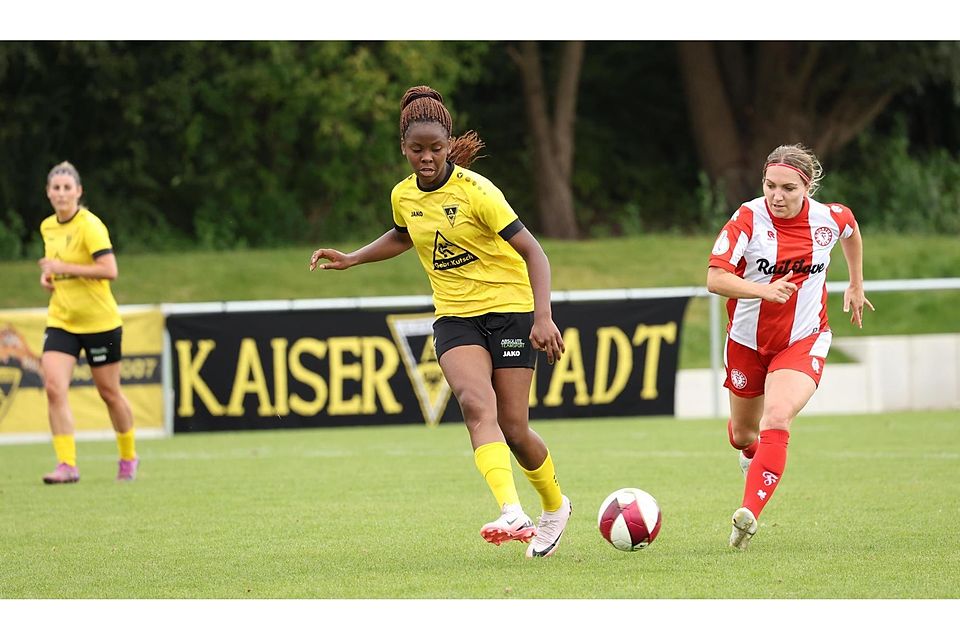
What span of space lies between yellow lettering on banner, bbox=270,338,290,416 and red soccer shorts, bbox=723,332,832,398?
8.75 m

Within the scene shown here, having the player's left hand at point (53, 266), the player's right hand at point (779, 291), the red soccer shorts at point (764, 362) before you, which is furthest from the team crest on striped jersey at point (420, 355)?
the player's right hand at point (779, 291)

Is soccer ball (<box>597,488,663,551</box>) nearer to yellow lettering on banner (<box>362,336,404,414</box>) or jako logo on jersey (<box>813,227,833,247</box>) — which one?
jako logo on jersey (<box>813,227,833,247</box>)

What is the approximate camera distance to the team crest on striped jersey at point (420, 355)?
1619 centimetres

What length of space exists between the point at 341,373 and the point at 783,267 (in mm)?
9149

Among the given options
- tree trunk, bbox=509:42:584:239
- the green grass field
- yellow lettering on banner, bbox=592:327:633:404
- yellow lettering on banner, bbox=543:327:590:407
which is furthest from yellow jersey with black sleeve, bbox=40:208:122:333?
tree trunk, bbox=509:42:584:239

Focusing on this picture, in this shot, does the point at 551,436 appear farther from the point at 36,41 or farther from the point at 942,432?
the point at 36,41

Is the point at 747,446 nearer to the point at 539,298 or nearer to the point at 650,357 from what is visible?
the point at 539,298

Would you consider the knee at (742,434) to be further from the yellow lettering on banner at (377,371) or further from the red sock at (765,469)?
the yellow lettering on banner at (377,371)

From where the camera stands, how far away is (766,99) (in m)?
30.7

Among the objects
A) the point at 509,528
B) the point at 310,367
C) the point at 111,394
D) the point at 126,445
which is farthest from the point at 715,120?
the point at 509,528

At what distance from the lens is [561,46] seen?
30969 mm

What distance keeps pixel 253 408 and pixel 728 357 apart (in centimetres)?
905

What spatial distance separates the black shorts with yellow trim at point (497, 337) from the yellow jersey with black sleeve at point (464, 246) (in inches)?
1.6

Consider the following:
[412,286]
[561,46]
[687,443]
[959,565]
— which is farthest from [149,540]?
[561,46]
